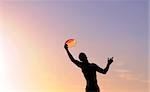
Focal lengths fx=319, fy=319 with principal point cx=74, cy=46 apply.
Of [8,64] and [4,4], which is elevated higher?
[4,4]

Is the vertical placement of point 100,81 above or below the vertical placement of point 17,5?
below

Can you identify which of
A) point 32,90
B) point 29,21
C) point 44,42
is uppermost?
point 29,21

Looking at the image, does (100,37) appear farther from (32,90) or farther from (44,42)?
(32,90)

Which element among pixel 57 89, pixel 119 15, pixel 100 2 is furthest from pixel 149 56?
pixel 57 89

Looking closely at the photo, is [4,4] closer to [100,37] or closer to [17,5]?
[17,5]

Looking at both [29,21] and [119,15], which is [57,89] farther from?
[119,15]

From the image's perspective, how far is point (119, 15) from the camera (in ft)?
10.7

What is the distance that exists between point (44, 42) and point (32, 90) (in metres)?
0.50

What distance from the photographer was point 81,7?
3287mm

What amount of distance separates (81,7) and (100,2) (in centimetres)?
20

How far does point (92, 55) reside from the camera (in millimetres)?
3234

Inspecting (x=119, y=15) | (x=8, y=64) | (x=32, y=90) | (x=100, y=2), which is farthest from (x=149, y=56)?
(x=8, y=64)

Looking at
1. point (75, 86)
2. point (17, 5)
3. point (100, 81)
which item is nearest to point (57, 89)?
point (75, 86)

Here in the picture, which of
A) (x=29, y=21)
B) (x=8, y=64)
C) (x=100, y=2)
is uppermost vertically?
(x=100, y=2)
